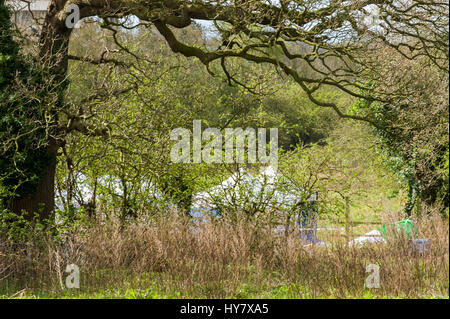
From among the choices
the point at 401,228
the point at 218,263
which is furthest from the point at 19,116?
the point at 401,228

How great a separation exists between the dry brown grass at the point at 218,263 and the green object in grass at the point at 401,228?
204 mm

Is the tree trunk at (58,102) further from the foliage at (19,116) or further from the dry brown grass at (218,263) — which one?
the dry brown grass at (218,263)

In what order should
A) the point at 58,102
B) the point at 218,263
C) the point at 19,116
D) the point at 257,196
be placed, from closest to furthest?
1. the point at 218,263
2. the point at 19,116
3. the point at 58,102
4. the point at 257,196

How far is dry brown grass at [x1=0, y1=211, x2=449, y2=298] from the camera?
22.8ft

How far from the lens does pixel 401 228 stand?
25.4 ft

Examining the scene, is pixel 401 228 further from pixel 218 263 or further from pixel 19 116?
pixel 19 116

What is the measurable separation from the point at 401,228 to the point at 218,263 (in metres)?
2.81

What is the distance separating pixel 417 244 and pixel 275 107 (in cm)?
2243

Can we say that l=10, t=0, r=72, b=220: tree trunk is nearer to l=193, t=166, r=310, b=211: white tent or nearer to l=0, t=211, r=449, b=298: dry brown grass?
l=0, t=211, r=449, b=298: dry brown grass

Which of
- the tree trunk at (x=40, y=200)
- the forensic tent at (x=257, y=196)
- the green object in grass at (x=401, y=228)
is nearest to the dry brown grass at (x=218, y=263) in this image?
the green object in grass at (x=401, y=228)
